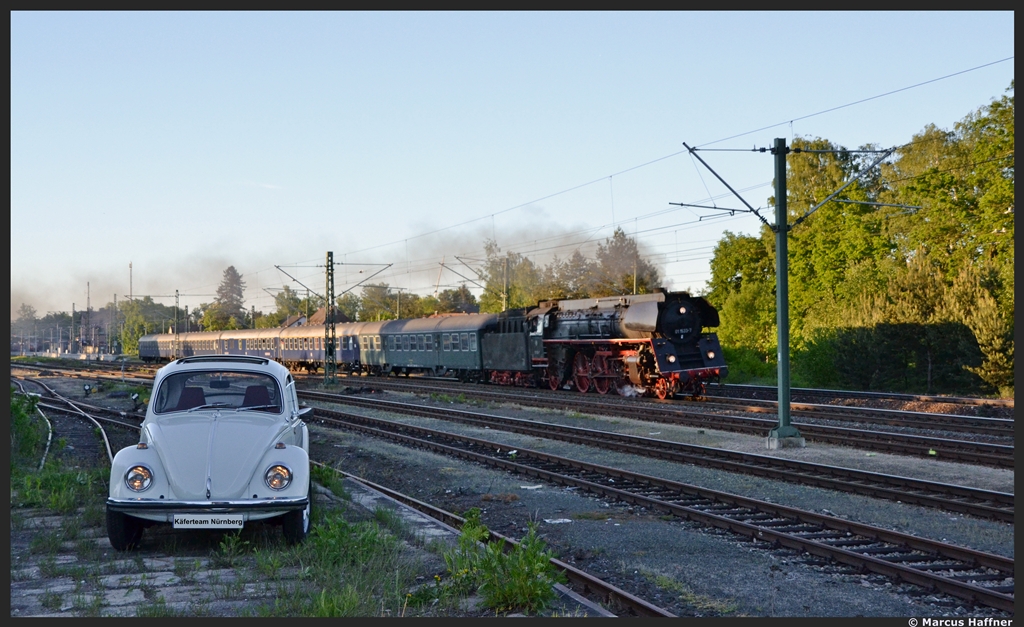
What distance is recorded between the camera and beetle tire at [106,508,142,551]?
8141 mm

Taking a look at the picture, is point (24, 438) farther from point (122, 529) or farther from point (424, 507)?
point (122, 529)

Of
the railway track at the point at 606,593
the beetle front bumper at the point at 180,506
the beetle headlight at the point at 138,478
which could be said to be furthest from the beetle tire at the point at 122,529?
the railway track at the point at 606,593

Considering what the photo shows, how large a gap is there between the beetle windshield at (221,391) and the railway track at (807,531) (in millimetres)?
4958

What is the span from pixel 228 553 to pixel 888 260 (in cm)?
3993

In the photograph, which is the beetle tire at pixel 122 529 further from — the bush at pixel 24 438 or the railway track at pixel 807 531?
the bush at pixel 24 438

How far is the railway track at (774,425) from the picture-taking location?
15.1 m

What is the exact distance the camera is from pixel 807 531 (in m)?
9.55

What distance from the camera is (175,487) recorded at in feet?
26.3

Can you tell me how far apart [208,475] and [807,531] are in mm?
6247

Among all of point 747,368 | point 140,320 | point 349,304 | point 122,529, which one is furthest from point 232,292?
point 122,529

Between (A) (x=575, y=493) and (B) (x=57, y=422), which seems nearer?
(A) (x=575, y=493)

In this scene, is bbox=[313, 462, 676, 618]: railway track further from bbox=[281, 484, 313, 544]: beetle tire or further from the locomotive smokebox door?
the locomotive smokebox door
